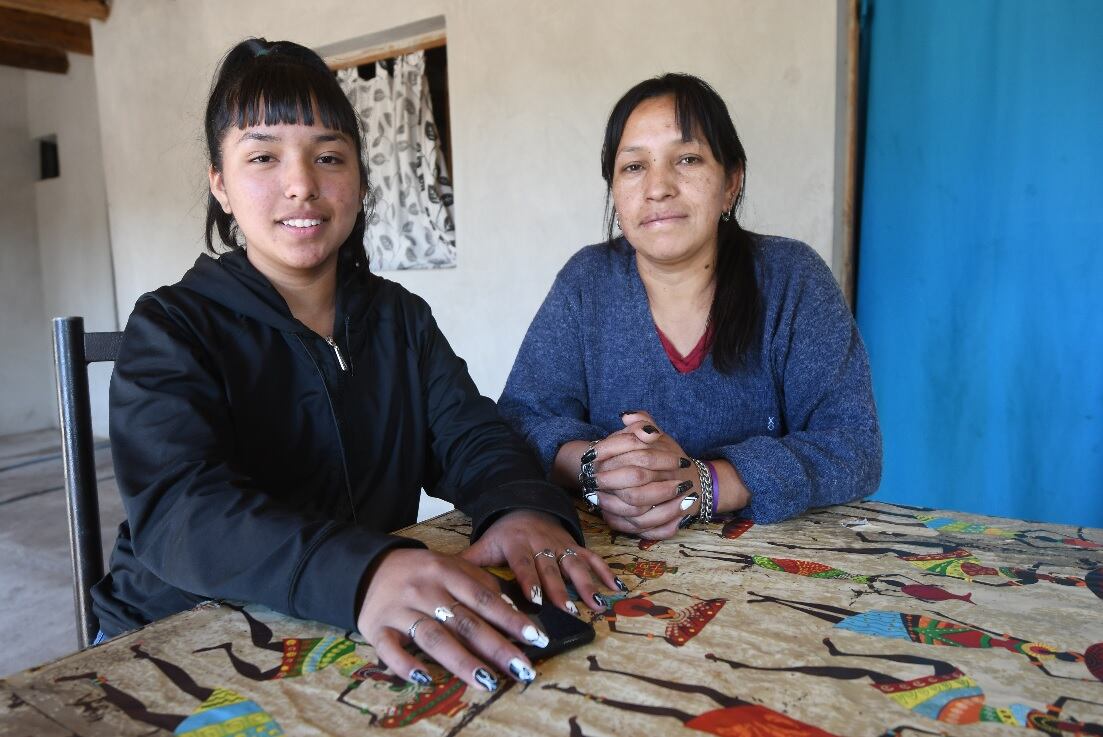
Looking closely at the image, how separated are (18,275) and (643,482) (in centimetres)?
733

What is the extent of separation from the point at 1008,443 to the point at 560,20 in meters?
2.15

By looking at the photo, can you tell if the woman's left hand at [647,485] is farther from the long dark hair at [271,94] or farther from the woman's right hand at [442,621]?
the long dark hair at [271,94]

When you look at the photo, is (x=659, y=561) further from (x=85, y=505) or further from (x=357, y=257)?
(x=85, y=505)

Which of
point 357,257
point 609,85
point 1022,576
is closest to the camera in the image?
point 1022,576

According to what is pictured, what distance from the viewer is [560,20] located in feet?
9.34

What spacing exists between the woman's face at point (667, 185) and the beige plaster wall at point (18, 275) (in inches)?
271

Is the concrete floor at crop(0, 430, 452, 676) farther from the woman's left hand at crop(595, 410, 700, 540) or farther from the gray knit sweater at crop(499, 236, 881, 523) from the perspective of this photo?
the woman's left hand at crop(595, 410, 700, 540)

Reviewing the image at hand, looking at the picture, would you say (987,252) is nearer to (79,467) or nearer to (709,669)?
(709,669)

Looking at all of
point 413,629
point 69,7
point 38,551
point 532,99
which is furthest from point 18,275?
point 413,629

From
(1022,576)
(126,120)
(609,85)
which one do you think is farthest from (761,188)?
(126,120)

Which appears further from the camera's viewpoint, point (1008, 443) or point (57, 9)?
point (57, 9)

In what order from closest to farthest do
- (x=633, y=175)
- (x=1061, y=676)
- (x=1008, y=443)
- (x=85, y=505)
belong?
(x=1061, y=676)
(x=85, y=505)
(x=633, y=175)
(x=1008, y=443)

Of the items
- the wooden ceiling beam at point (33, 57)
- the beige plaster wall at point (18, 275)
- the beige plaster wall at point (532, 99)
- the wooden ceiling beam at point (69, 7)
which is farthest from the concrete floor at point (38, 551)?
the wooden ceiling beam at point (33, 57)

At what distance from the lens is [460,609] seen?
0.67 metres
